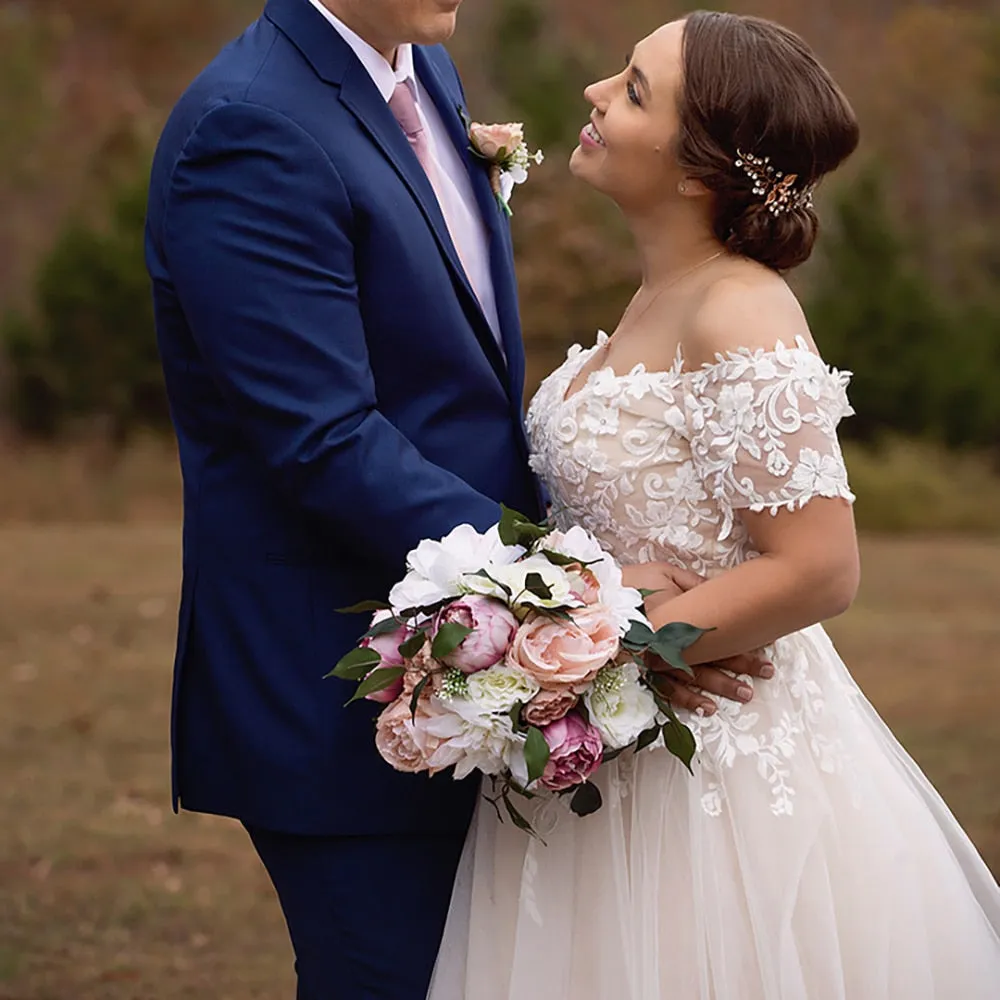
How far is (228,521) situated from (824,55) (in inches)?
703

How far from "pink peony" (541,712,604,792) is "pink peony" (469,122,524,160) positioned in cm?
105

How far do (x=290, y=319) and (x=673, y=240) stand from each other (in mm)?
719

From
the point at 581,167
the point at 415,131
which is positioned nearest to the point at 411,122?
the point at 415,131

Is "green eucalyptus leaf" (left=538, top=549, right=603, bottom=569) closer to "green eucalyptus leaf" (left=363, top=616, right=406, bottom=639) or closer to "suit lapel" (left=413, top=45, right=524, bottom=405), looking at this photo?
"green eucalyptus leaf" (left=363, top=616, right=406, bottom=639)

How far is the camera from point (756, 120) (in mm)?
2498

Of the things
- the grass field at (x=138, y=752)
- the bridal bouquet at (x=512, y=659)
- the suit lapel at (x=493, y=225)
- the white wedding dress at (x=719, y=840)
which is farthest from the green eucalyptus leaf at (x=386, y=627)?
the grass field at (x=138, y=752)

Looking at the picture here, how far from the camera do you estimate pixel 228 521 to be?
8.23 ft

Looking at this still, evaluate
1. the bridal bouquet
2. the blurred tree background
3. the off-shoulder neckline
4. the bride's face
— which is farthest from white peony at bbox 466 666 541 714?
the blurred tree background

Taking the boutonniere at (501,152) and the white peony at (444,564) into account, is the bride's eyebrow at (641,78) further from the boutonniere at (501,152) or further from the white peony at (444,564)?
the white peony at (444,564)

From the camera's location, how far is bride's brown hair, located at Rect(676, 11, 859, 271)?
2486 mm

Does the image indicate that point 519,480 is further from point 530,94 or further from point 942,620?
point 530,94

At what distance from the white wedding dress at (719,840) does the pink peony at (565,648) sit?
1.17 ft

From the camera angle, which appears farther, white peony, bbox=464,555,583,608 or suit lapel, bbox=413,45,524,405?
suit lapel, bbox=413,45,524,405

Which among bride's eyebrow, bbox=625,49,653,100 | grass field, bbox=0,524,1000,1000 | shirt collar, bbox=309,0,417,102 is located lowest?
grass field, bbox=0,524,1000,1000
